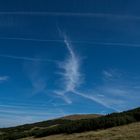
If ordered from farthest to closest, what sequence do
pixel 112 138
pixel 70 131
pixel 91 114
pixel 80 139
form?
pixel 91 114 < pixel 70 131 < pixel 80 139 < pixel 112 138

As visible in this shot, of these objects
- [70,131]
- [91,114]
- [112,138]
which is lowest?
[112,138]

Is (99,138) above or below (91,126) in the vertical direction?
below

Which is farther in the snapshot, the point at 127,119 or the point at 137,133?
the point at 127,119

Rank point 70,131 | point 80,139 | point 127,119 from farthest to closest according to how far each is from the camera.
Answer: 1. point 70,131
2. point 127,119
3. point 80,139

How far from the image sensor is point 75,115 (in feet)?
570

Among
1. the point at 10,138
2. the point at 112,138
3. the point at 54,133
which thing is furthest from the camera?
the point at 10,138

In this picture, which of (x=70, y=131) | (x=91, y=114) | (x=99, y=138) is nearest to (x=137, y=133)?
(x=99, y=138)

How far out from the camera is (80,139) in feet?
186

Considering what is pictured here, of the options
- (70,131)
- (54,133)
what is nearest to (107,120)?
(70,131)

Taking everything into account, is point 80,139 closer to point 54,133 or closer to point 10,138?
point 54,133

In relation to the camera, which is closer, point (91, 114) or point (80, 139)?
point (80, 139)

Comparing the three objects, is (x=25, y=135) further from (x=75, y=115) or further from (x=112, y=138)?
(x=75, y=115)

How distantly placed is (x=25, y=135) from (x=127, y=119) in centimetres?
3273

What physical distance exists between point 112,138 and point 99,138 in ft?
10.5
